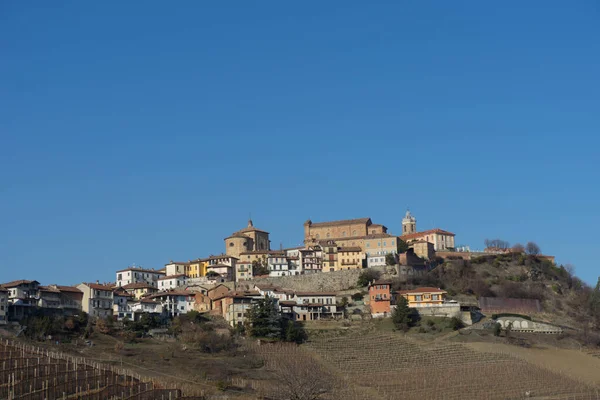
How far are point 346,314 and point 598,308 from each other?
2438 centimetres

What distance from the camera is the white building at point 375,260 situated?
95.6m

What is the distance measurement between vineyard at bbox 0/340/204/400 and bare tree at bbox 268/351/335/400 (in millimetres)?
8365

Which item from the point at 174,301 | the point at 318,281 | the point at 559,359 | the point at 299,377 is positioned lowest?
the point at 299,377

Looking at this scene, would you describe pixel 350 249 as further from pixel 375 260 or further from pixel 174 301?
pixel 174 301

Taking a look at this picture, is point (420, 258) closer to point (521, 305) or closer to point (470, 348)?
point (521, 305)

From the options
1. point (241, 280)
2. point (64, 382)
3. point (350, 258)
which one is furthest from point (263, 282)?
point (64, 382)

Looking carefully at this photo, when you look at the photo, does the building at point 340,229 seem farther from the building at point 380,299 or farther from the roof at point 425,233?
the building at point 380,299

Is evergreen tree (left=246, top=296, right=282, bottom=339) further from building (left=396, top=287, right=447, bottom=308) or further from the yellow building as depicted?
the yellow building

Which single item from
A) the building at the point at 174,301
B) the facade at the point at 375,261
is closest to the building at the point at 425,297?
the facade at the point at 375,261

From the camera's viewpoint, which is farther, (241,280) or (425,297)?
(241,280)

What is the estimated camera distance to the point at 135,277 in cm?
10006

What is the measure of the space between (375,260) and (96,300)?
2970cm

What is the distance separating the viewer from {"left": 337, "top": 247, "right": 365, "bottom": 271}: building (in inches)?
3800

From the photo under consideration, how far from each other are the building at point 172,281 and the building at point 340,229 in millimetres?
16981
